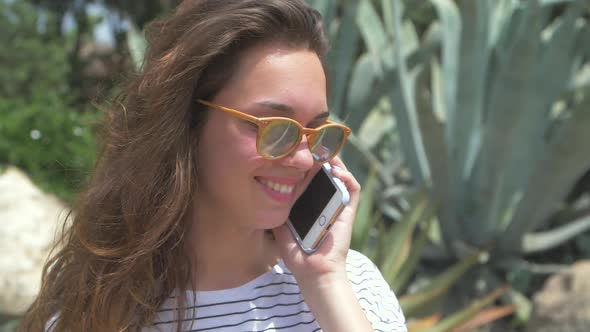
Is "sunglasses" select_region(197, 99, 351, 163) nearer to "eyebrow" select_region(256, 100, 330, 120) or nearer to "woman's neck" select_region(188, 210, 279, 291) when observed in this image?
"eyebrow" select_region(256, 100, 330, 120)

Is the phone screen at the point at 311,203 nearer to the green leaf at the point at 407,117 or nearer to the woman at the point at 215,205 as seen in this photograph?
the woman at the point at 215,205

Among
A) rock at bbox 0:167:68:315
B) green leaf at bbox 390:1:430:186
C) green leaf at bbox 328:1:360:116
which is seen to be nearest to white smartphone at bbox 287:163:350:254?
rock at bbox 0:167:68:315

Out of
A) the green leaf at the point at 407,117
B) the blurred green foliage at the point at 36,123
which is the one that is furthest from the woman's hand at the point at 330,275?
the green leaf at the point at 407,117

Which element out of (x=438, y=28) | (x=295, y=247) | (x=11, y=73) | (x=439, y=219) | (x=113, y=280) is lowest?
(x=11, y=73)

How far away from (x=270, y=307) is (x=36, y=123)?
21.2 feet

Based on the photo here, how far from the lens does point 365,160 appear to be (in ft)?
16.8

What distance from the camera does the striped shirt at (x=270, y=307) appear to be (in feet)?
4.83

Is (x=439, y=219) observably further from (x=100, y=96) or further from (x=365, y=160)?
(x=100, y=96)

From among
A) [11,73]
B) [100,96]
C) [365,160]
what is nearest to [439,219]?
[365,160]

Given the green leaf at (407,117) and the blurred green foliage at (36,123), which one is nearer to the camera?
the green leaf at (407,117)

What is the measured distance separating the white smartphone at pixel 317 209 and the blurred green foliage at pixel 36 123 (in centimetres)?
250

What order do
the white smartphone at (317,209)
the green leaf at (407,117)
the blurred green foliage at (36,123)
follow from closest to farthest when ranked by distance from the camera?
the white smartphone at (317,209) → the green leaf at (407,117) → the blurred green foliage at (36,123)

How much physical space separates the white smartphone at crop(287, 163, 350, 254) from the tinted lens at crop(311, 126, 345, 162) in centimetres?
3

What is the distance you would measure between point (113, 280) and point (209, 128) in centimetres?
37
